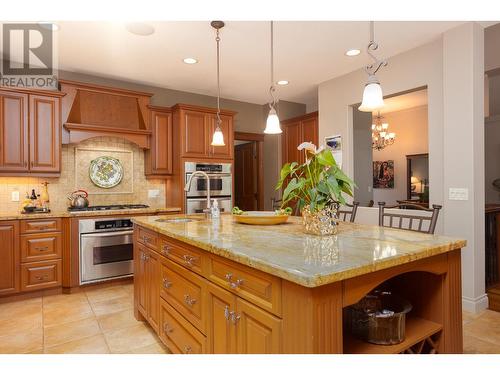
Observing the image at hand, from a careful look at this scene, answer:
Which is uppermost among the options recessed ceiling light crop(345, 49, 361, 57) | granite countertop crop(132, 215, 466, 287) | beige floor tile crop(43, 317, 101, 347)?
recessed ceiling light crop(345, 49, 361, 57)

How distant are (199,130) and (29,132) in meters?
2.05

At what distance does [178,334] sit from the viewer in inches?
78.7

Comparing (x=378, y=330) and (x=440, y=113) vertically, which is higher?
(x=440, y=113)

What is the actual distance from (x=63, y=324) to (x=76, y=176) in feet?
6.74

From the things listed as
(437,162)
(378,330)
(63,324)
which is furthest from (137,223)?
(437,162)

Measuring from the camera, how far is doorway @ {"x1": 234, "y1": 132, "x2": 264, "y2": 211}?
593 centimetres

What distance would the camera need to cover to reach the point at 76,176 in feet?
13.8

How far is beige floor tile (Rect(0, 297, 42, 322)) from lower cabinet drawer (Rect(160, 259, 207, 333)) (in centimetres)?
185

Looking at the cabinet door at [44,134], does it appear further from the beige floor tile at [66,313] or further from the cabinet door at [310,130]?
the cabinet door at [310,130]

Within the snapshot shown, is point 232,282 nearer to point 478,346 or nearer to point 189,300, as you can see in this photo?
point 189,300

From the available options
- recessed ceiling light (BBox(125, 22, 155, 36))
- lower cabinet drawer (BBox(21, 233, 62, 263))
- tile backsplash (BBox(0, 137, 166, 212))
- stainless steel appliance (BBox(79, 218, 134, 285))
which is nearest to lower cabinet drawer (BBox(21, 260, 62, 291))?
lower cabinet drawer (BBox(21, 233, 62, 263))

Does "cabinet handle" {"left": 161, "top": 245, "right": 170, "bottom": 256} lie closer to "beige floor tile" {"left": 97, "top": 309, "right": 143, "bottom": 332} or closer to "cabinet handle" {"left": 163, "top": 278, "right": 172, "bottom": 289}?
"cabinet handle" {"left": 163, "top": 278, "right": 172, "bottom": 289}

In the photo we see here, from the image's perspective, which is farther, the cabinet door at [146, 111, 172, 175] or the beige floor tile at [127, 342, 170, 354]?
the cabinet door at [146, 111, 172, 175]
